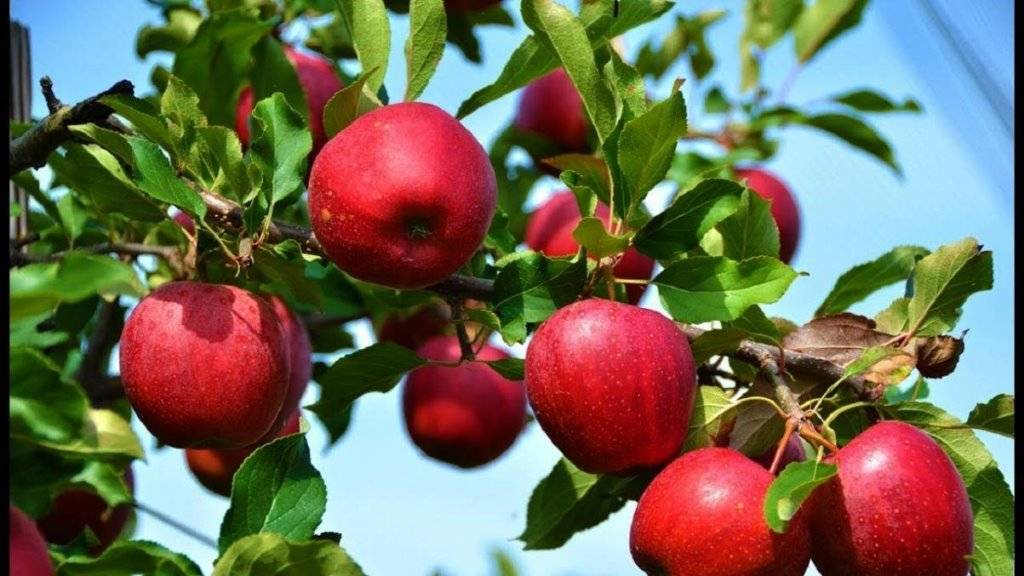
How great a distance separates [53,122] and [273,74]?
1.99 ft

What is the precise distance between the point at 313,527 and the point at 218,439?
135 millimetres

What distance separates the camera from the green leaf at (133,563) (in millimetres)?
920

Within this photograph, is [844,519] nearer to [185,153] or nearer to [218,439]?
[218,439]

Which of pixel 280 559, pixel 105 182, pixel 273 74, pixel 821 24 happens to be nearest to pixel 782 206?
pixel 821 24

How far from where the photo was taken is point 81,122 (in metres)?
1.10

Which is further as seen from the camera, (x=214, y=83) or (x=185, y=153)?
(x=214, y=83)

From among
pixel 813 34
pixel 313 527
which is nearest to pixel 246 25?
pixel 313 527

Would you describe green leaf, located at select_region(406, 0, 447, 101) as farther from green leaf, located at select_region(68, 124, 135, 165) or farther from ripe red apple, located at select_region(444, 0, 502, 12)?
ripe red apple, located at select_region(444, 0, 502, 12)

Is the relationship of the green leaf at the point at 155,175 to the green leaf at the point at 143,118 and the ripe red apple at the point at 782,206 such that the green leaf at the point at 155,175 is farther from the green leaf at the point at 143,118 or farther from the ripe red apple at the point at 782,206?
the ripe red apple at the point at 782,206

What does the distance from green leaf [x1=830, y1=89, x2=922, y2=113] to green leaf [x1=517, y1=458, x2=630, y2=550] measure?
1220 millimetres

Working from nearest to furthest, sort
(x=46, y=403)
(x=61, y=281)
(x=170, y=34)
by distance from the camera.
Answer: (x=61, y=281)
(x=46, y=403)
(x=170, y=34)

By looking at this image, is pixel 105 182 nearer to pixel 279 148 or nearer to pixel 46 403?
pixel 279 148

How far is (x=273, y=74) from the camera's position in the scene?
66.4 inches

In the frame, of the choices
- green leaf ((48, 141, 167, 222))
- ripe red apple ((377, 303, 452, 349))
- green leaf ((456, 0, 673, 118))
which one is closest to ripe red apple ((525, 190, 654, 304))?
ripe red apple ((377, 303, 452, 349))
